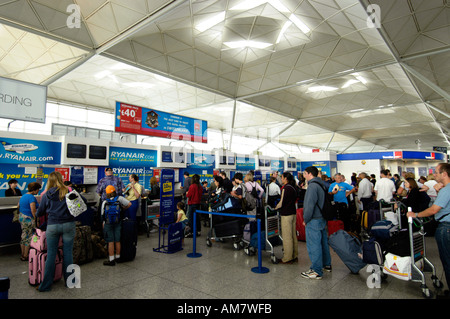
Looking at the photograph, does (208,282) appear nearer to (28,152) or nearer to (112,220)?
(112,220)

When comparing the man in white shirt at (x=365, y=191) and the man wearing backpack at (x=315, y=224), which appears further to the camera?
the man in white shirt at (x=365, y=191)

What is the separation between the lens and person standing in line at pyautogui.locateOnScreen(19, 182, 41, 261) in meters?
4.66

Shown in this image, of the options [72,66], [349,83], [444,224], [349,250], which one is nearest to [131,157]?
[72,66]

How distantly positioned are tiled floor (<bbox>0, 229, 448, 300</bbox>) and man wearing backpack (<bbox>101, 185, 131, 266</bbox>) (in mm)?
234

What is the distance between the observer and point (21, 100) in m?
7.63

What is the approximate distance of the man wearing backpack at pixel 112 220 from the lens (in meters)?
4.51

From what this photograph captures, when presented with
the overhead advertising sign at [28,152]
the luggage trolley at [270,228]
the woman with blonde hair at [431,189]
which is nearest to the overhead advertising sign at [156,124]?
the overhead advertising sign at [28,152]

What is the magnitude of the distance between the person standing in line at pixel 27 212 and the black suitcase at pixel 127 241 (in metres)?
1.61

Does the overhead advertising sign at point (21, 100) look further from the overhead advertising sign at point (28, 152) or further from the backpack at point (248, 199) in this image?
the backpack at point (248, 199)

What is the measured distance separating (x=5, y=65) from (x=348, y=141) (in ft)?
122

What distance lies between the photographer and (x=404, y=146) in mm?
41469

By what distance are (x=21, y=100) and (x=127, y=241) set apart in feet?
19.5

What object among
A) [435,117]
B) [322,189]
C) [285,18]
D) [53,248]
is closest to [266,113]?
[285,18]
